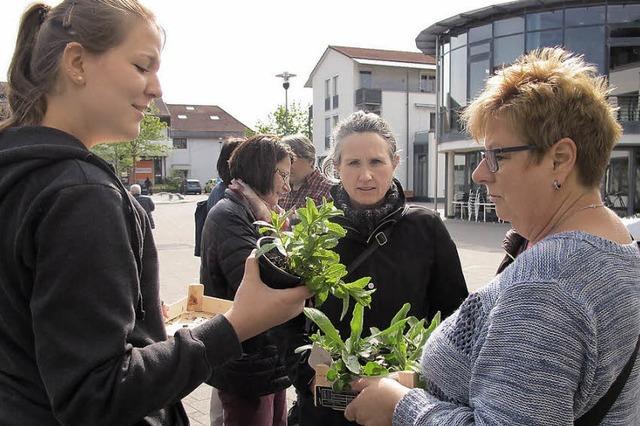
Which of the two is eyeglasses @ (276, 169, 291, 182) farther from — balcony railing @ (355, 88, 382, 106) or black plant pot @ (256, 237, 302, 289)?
balcony railing @ (355, 88, 382, 106)

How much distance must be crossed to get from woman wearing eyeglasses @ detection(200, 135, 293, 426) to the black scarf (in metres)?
0.61

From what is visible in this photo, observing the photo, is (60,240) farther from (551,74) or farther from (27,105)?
(551,74)

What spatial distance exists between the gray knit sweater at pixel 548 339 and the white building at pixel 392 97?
110ft

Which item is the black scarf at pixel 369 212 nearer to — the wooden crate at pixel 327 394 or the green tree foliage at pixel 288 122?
the wooden crate at pixel 327 394

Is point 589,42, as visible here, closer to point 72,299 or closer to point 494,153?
point 494,153

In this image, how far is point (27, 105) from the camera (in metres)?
1.46

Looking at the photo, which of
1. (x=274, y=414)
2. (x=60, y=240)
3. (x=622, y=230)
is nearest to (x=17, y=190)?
(x=60, y=240)

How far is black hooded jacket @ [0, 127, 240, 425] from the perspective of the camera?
4.00 ft

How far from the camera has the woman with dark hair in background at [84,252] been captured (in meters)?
1.22

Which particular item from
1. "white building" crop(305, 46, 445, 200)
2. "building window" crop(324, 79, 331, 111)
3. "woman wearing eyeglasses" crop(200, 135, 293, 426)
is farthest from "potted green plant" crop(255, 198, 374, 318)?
"building window" crop(324, 79, 331, 111)

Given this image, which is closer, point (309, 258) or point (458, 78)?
point (309, 258)

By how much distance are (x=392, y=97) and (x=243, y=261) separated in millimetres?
37102

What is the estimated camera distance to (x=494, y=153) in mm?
1558

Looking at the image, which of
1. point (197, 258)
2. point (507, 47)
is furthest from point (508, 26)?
point (197, 258)
